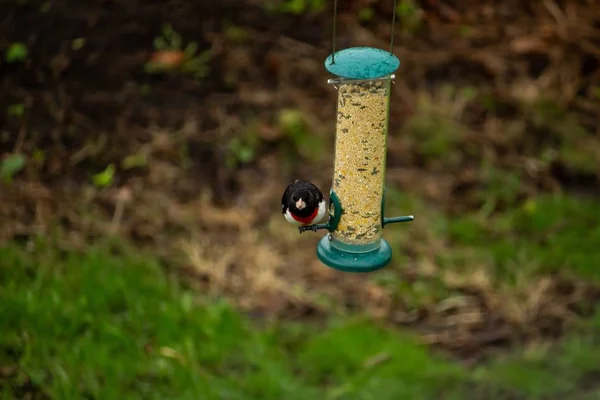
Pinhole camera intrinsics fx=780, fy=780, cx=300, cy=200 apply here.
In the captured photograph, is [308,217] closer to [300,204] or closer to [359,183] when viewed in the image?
[300,204]

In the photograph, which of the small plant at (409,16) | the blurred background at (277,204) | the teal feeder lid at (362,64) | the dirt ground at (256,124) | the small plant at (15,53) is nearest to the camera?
the teal feeder lid at (362,64)

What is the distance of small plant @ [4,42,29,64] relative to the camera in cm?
595

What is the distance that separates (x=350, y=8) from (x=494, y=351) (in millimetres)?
3751

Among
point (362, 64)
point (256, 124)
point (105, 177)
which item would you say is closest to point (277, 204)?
point (256, 124)

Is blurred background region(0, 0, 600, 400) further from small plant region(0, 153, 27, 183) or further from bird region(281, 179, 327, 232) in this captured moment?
bird region(281, 179, 327, 232)

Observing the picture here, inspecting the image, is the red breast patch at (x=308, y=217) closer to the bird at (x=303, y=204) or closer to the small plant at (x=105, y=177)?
the bird at (x=303, y=204)

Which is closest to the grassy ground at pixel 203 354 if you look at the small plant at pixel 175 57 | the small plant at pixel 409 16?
the small plant at pixel 175 57

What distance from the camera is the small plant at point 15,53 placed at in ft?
19.5

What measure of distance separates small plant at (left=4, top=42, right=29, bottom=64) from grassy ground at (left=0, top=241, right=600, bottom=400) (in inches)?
76.0

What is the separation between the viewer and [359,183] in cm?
309

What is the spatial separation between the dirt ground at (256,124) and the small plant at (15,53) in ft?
0.18

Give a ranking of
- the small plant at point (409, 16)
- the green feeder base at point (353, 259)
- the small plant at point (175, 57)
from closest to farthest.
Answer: the green feeder base at point (353, 259) → the small plant at point (175, 57) → the small plant at point (409, 16)

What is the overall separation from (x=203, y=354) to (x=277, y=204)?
1728 mm

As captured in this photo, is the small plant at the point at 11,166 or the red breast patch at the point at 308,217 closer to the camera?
the red breast patch at the point at 308,217
